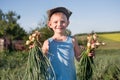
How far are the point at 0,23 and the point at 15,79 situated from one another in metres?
34.7

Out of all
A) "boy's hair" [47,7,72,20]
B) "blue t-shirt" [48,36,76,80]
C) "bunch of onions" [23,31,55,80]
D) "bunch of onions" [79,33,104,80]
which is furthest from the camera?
"boy's hair" [47,7,72,20]

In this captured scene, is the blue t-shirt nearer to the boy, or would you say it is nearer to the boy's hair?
the boy

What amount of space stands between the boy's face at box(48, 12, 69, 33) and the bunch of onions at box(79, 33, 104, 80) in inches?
11.6

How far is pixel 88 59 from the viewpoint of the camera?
10.4ft

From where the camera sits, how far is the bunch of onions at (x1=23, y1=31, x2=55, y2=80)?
2.87 meters

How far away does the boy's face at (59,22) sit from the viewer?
3205mm

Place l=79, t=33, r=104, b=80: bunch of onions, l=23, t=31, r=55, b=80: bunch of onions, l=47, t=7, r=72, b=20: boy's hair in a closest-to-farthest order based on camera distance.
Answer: l=23, t=31, r=55, b=80: bunch of onions
l=79, t=33, r=104, b=80: bunch of onions
l=47, t=7, r=72, b=20: boy's hair

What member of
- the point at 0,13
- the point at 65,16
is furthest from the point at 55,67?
the point at 0,13

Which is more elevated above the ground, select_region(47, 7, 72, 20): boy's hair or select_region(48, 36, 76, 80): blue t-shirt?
select_region(47, 7, 72, 20): boy's hair

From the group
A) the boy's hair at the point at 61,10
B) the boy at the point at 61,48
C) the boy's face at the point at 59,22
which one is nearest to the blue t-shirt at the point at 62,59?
the boy at the point at 61,48

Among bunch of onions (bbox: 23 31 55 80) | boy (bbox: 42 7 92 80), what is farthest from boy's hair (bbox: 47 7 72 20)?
bunch of onions (bbox: 23 31 55 80)

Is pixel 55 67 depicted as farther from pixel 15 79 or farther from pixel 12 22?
pixel 12 22

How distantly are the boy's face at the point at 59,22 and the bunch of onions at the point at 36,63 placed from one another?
13.4 inches

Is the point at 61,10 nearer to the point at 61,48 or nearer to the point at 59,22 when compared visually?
the point at 59,22
